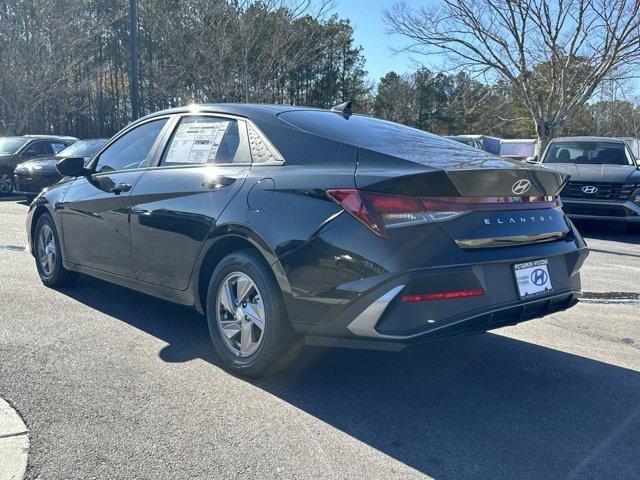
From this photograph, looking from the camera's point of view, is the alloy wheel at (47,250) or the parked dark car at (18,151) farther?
the parked dark car at (18,151)

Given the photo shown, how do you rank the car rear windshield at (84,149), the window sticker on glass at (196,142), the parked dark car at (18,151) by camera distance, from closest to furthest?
the window sticker on glass at (196,142)
the car rear windshield at (84,149)
the parked dark car at (18,151)

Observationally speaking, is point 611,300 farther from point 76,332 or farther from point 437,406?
point 76,332

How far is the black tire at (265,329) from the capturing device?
3.51m

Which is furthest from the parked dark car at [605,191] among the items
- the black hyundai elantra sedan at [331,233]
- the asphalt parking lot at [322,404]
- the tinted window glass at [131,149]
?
the tinted window glass at [131,149]

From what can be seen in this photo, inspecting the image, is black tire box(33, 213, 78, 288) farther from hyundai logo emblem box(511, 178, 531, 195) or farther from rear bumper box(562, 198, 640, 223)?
rear bumper box(562, 198, 640, 223)

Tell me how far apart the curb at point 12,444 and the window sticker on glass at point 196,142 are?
75.4 inches

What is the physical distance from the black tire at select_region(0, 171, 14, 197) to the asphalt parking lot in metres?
11.3

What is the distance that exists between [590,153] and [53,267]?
976 cm

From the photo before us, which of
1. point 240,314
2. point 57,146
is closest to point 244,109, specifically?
point 240,314

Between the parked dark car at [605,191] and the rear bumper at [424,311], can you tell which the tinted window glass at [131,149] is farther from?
the parked dark car at [605,191]

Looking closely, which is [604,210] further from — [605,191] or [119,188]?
[119,188]

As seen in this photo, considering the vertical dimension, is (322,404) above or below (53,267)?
below

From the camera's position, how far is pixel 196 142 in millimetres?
4395

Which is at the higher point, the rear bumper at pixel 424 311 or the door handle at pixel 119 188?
the door handle at pixel 119 188
